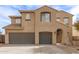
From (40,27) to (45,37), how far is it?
0.36 metres

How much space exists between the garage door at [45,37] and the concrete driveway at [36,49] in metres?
0.18

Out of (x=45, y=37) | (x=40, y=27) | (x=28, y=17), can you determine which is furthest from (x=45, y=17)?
(x=45, y=37)

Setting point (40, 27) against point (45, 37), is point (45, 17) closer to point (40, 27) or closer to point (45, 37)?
point (40, 27)

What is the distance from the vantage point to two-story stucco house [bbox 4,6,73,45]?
8617 millimetres

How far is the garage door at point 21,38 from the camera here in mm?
8773

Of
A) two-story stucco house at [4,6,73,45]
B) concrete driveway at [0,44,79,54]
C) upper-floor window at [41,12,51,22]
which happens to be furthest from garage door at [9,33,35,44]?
upper-floor window at [41,12,51,22]

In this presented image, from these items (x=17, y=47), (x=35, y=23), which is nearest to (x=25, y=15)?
(x=35, y=23)

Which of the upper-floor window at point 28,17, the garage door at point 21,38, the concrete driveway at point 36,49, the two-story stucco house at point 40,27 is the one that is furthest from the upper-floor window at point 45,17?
the concrete driveway at point 36,49

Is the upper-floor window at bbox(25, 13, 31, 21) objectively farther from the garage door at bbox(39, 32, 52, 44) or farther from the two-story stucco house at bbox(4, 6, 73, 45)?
the garage door at bbox(39, 32, 52, 44)

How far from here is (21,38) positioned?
8844 millimetres
